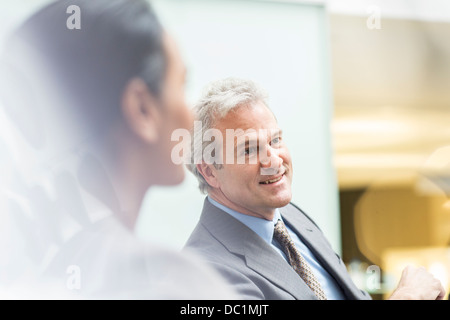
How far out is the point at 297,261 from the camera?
79.7 inches

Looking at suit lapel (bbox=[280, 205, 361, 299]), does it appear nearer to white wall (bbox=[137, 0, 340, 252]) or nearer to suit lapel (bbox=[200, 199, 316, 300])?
white wall (bbox=[137, 0, 340, 252])

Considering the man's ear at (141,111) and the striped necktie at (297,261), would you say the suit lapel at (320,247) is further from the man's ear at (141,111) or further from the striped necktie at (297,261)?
the man's ear at (141,111)

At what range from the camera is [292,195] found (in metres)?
2.17

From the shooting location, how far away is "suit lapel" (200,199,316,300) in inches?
76.3

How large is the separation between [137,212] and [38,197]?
0.38 metres

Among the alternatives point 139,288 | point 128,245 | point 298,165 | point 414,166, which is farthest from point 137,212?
point 414,166

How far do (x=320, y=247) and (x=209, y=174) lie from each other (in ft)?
1.68

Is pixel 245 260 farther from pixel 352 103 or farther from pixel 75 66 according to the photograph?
pixel 75 66

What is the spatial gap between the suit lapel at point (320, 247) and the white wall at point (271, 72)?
4cm

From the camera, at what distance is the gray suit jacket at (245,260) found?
1930 millimetres

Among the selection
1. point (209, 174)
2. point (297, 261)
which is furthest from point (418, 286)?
point (209, 174)

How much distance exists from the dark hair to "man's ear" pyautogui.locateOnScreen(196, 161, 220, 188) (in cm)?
33

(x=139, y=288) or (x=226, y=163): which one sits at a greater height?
(x=226, y=163)

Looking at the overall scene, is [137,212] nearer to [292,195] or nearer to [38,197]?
[38,197]
